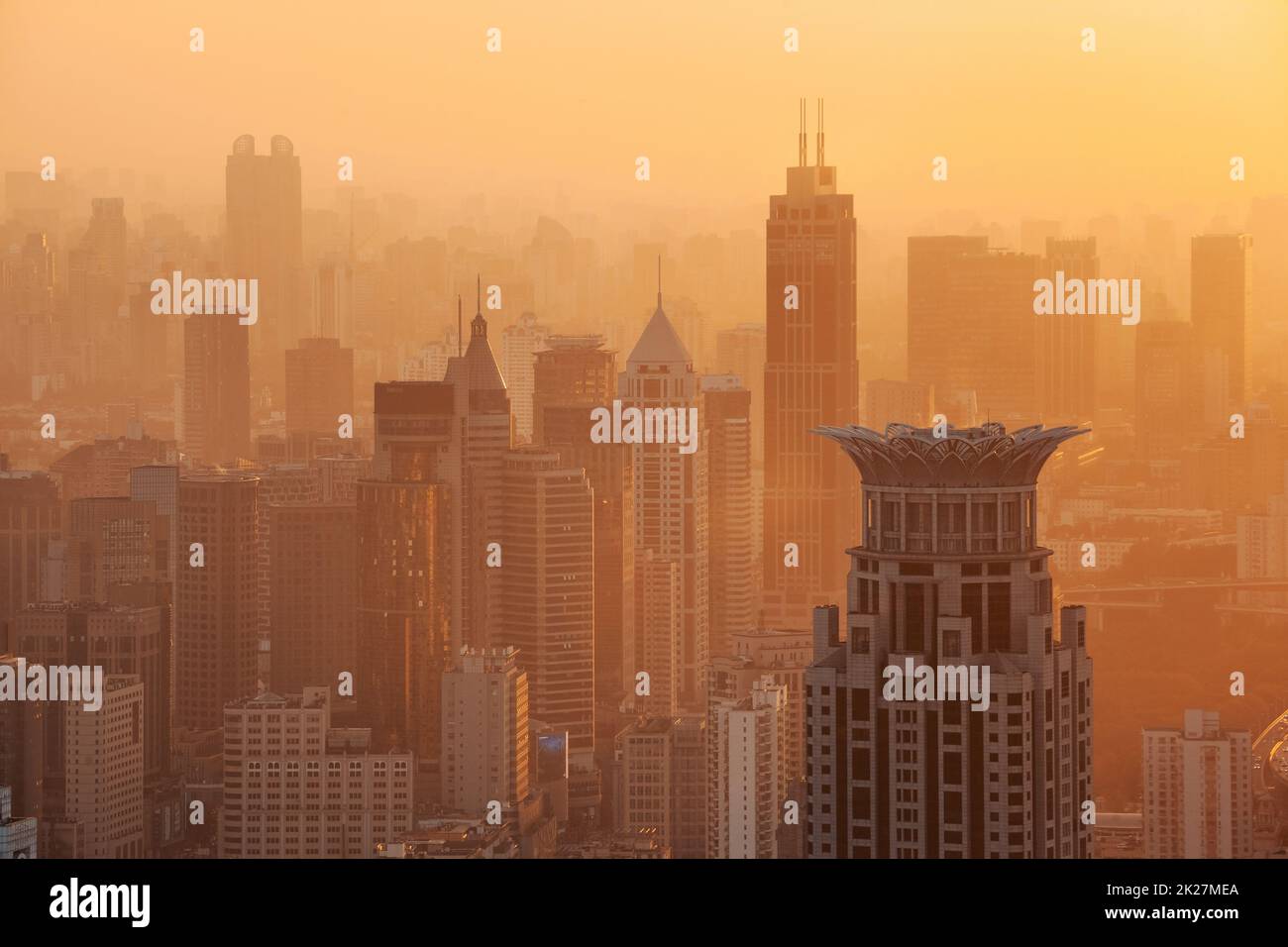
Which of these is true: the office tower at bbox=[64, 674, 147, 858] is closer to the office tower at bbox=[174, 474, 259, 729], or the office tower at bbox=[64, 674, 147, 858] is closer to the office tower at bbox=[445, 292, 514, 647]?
the office tower at bbox=[174, 474, 259, 729]

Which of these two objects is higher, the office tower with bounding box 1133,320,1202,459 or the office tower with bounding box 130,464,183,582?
the office tower with bounding box 1133,320,1202,459

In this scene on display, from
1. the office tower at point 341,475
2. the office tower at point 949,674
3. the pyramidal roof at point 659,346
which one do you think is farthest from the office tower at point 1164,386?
the office tower at point 341,475

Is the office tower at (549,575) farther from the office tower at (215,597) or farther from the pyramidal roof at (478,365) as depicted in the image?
the office tower at (215,597)

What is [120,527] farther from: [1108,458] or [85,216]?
[1108,458]

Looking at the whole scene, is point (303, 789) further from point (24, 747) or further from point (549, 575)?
point (549, 575)

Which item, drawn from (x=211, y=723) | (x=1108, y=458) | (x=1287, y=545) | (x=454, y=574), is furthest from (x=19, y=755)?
(x=1287, y=545)

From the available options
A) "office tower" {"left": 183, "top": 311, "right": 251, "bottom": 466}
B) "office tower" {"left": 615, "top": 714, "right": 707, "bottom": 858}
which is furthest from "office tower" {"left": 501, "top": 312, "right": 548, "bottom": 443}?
"office tower" {"left": 615, "top": 714, "right": 707, "bottom": 858}
